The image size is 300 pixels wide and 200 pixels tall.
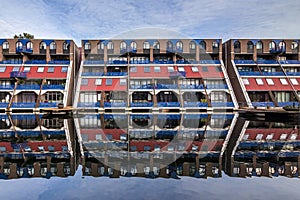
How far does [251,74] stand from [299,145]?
1195 inches

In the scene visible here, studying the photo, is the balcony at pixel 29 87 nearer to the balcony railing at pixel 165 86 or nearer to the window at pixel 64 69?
the window at pixel 64 69

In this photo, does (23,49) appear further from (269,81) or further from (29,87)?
(269,81)

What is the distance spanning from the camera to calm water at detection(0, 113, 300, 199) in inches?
303

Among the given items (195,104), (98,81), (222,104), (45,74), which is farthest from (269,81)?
(45,74)

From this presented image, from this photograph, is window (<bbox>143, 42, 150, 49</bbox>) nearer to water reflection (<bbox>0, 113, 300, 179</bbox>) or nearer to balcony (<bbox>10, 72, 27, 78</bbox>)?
balcony (<bbox>10, 72, 27, 78</bbox>)

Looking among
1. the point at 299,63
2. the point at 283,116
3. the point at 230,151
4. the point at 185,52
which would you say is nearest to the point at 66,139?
the point at 230,151

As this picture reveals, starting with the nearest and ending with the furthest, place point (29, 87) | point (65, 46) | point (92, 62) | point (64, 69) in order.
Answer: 1. point (29, 87)
2. point (64, 69)
3. point (92, 62)
4. point (65, 46)

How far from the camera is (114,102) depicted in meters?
39.1

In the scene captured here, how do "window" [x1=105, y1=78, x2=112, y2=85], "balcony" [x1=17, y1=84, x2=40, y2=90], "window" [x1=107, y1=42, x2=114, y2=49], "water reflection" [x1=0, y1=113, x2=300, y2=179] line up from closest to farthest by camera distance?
"water reflection" [x1=0, y1=113, x2=300, y2=179] → "balcony" [x1=17, y1=84, x2=40, y2=90] → "window" [x1=105, y1=78, x2=112, y2=85] → "window" [x1=107, y1=42, x2=114, y2=49]

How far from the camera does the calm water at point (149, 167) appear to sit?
7.70 metres

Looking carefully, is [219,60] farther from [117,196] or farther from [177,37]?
[117,196]

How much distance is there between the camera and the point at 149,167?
10297 mm

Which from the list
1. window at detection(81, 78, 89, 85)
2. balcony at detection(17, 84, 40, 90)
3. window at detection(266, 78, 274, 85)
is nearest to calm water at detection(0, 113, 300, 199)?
balcony at detection(17, 84, 40, 90)

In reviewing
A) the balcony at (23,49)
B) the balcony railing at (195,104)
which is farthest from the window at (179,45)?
the balcony at (23,49)
